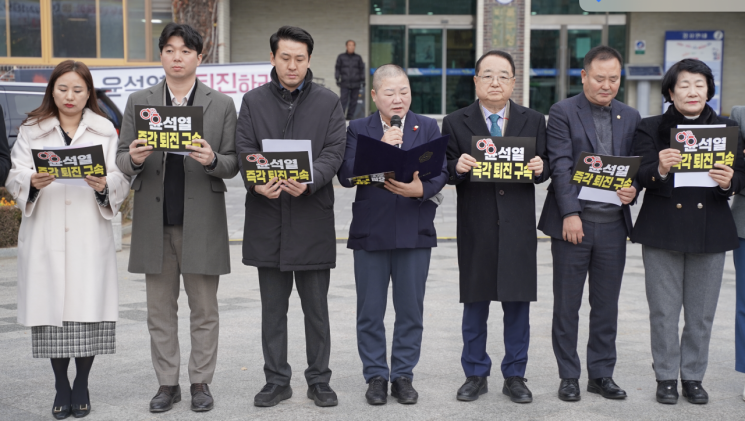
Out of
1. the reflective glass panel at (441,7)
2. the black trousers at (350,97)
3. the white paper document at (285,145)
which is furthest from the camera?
the reflective glass panel at (441,7)

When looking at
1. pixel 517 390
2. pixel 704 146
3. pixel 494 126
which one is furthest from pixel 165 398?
pixel 704 146

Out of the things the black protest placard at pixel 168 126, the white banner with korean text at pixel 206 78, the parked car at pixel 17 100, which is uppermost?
the white banner with korean text at pixel 206 78

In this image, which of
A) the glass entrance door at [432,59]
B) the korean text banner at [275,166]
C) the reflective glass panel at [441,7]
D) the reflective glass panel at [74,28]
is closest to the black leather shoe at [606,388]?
the korean text banner at [275,166]

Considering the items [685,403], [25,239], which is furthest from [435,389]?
[25,239]

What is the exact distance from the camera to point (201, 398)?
4.81 meters

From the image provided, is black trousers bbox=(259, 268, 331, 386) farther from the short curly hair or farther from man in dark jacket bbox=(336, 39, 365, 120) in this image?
man in dark jacket bbox=(336, 39, 365, 120)

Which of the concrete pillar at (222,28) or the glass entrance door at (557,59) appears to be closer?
the concrete pillar at (222,28)

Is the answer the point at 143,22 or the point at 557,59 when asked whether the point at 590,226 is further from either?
the point at 557,59

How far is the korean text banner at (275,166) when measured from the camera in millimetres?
4570

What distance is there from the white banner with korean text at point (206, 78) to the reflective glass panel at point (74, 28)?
540 centimetres

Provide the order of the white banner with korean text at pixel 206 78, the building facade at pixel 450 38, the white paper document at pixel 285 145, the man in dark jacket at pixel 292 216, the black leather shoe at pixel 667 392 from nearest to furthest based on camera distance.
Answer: the white paper document at pixel 285 145 < the man in dark jacket at pixel 292 216 < the black leather shoe at pixel 667 392 < the white banner with korean text at pixel 206 78 < the building facade at pixel 450 38

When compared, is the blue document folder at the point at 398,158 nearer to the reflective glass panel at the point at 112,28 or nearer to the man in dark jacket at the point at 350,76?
the man in dark jacket at the point at 350,76

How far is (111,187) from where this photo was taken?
474 cm

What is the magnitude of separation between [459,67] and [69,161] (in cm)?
2131
